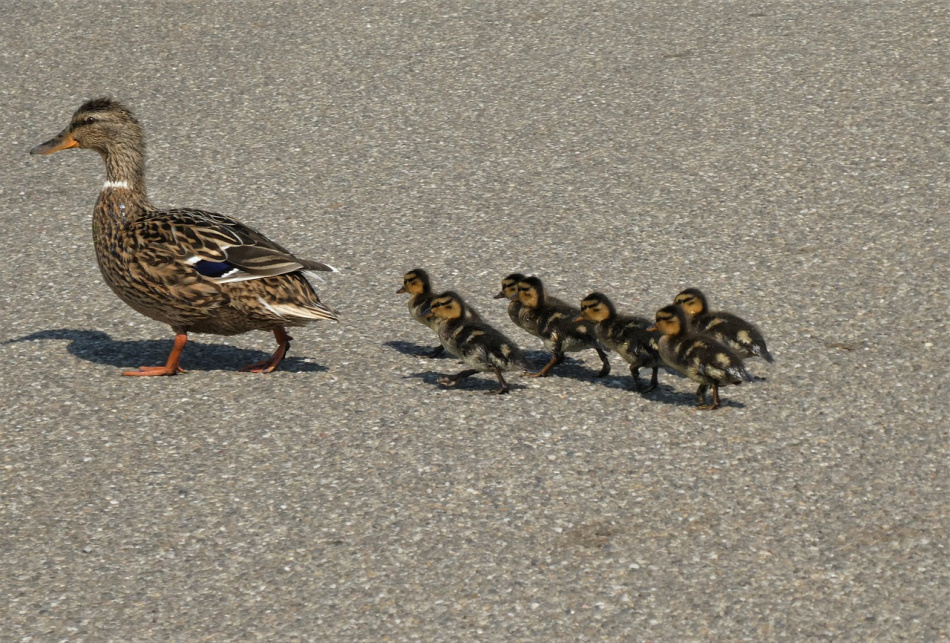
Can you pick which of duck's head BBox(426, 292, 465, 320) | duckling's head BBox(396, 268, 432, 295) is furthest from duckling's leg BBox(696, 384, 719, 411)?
duckling's head BBox(396, 268, 432, 295)

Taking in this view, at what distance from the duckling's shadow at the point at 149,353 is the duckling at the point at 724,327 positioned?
2.12 metres

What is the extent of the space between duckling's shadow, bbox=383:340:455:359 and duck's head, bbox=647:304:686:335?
141cm

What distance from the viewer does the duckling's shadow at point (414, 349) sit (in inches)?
301

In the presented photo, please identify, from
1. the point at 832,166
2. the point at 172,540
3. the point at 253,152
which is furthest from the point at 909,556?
the point at 253,152

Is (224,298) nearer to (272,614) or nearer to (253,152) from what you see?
(272,614)

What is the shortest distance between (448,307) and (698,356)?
1.45 meters

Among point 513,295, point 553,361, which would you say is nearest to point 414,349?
point 513,295

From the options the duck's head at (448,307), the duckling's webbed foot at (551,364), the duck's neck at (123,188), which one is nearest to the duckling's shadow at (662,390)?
the duckling's webbed foot at (551,364)

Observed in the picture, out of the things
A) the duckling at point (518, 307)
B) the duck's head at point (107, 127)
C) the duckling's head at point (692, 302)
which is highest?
the duck's head at point (107, 127)

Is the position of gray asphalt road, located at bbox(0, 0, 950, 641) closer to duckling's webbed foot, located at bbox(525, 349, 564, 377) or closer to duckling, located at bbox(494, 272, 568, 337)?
duckling's webbed foot, located at bbox(525, 349, 564, 377)

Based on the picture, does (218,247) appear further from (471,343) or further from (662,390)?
(662,390)

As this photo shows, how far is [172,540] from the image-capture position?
18.4 feet

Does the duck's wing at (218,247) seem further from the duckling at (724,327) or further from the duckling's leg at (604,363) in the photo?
the duckling at (724,327)

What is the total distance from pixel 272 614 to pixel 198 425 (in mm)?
1808
